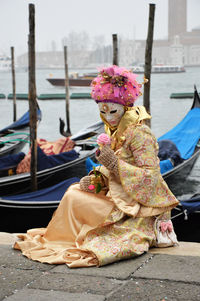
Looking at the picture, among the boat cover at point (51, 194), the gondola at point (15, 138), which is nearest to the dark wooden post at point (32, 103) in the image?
the boat cover at point (51, 194)

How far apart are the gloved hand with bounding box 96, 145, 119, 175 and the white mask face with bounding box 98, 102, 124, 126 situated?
214mm

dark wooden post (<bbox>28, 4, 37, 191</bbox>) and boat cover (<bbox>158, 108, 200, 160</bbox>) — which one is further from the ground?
dark wooden post (<bbox>28, 4, 37, 191</bbox>)

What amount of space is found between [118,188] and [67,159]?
474 centimetres

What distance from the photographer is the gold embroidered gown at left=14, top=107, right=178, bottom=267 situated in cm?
296

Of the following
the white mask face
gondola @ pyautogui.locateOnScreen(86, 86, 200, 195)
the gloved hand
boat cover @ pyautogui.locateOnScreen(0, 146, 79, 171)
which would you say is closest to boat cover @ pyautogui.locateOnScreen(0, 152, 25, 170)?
boat cover @ pyautogui.locateOnScreen(0, 146, 79, 171)

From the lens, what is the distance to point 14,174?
743 centimetres

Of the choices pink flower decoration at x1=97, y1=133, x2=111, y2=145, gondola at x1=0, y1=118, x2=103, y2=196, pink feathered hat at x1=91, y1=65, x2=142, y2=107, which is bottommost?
gondola at x1=0, y1=118, x2=103, y2=196

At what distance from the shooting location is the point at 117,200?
9.94ft

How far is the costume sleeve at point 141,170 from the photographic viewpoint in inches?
118

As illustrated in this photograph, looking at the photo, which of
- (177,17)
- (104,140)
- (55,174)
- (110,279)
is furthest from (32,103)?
(177,17)

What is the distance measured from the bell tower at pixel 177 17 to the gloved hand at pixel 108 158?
420 ft

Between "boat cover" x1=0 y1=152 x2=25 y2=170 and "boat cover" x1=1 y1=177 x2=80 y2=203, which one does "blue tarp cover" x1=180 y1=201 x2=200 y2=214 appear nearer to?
"boat cover" x1=1 y1=177 x2=80 y2=203

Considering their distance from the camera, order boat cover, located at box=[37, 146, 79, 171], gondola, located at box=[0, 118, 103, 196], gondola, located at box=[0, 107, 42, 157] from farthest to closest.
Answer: gondola, located at box=[0, 107, 42, 157] → boat cover, located at box=[37, 146, 79, 171] → gondola, located at box=[0, 118, 103, 196]

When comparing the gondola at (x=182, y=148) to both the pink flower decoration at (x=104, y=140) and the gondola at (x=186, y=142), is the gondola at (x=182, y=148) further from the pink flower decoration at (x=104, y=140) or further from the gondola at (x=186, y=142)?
the pink flower decoration at (x=104, y=140)
